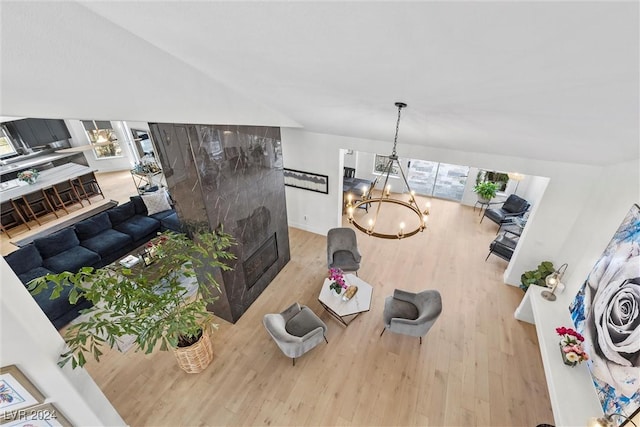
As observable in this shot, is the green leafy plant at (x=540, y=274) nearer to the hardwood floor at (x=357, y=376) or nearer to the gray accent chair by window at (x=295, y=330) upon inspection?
the hardwood floor at (x=357, y=376)

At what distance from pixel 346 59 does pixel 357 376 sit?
373cm

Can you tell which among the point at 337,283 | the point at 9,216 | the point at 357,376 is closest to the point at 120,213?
the point at 9,216

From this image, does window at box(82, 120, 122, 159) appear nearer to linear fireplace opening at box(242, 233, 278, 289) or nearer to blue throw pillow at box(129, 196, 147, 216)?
blue throw pillow at box(129, 196, 147, 216)

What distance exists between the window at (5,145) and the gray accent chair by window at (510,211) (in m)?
12.8

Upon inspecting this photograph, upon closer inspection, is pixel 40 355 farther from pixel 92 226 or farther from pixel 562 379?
pixel 562 379

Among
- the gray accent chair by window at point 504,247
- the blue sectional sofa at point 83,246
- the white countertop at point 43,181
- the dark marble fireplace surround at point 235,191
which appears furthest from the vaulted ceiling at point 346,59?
the white countertop at point 43,181

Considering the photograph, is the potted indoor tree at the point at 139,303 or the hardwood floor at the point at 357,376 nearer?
the potted indoor tree at the point at 139,303

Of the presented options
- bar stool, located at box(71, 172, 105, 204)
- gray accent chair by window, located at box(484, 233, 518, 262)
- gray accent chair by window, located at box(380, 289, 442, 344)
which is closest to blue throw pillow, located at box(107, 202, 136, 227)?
bar stool, located at box(71, 172, 105, 204)

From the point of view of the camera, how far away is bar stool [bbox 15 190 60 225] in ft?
22.1

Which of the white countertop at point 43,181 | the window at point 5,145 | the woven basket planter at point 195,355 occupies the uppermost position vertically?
the window at point 5,145

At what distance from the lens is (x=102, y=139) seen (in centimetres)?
918

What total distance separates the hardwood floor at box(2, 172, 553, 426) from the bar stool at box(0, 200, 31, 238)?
17.9 feet

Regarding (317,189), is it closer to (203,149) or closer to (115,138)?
(203,149)

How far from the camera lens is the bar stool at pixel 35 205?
6.75 meters
